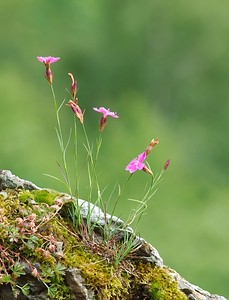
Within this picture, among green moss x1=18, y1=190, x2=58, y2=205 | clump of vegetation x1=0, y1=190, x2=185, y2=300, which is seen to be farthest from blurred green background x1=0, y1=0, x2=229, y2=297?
clump of vegetation x1=0, y1=190, x2=185, y2=300

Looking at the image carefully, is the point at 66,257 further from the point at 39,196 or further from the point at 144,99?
the point at 144,99

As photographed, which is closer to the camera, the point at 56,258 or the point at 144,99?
the point at 56,258

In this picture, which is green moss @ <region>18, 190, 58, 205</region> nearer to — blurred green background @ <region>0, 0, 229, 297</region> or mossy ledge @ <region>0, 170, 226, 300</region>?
mossy ledge @ <region>0, 170, 226, 300</region>

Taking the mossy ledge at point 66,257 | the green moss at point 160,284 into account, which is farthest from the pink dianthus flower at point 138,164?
the green moss at point 160,284

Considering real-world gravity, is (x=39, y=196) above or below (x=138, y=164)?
below

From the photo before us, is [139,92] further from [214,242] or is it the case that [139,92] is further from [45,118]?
[214,242]

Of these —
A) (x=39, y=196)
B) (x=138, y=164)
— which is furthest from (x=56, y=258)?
(x=138, y=164)
